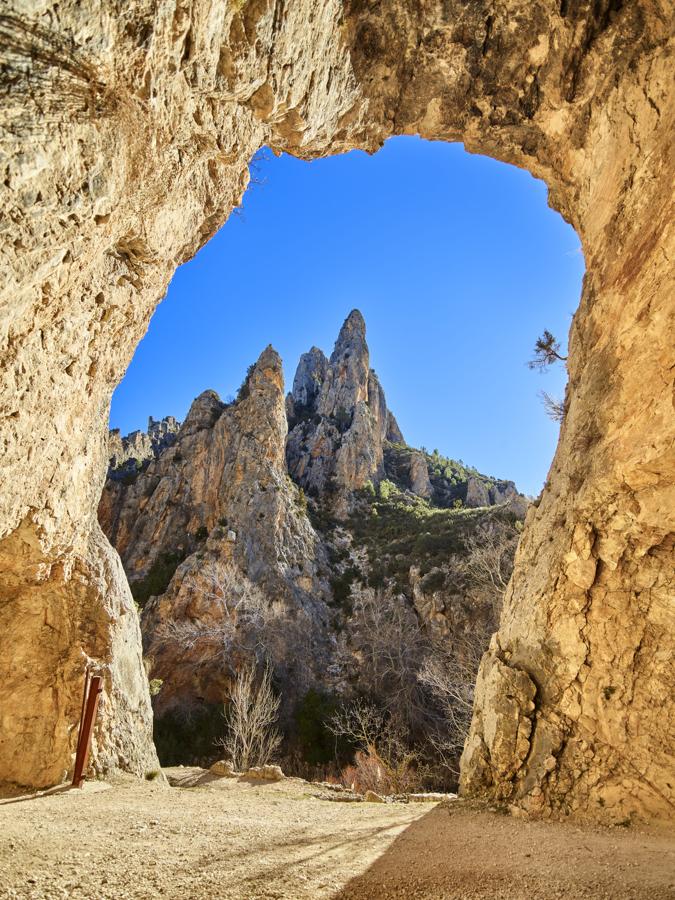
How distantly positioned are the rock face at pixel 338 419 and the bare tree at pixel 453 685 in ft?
77.4

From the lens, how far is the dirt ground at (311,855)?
11.7ft

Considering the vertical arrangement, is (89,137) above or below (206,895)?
above

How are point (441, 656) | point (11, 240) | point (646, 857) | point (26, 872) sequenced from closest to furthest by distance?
point (11, 240)
point (26, 872)
point (646, 857)
point (441, 656)

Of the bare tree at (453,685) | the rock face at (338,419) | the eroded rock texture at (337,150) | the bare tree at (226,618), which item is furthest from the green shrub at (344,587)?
the eroded rock texture at (337,150)

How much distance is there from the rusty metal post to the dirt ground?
4.23 feet

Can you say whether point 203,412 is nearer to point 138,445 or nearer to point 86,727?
point 138,445

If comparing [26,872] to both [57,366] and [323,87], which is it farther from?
[323,87]

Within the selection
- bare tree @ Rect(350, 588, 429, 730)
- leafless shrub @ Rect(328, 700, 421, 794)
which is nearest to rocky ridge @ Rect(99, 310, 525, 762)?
bare tree @ Rect(350, 588, 429, 730)

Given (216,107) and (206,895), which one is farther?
(216,107)

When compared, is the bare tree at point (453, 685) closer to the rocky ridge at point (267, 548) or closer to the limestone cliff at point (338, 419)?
the rocky ridge at point (267, 548)

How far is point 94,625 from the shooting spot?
9.42 m

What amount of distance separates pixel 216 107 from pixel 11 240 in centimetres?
405

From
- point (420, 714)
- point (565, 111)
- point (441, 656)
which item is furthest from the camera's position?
point (441, 656)

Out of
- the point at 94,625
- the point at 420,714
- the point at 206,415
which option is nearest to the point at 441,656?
the point at 420,714
